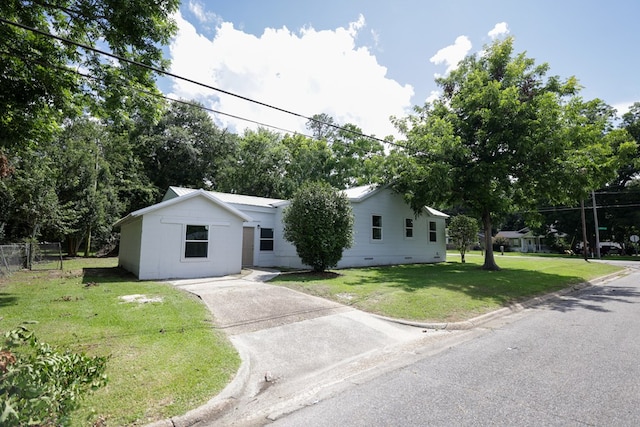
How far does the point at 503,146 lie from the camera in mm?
16203

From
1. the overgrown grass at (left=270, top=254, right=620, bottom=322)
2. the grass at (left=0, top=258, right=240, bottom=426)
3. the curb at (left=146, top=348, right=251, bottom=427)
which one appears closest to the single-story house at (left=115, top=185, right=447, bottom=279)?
the grass at (left=0, top=258, right=240, bottom=426)

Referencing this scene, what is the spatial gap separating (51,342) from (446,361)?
6.04 meters

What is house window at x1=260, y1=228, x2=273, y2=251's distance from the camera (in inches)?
690

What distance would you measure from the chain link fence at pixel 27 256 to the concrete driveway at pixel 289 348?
9.31 m

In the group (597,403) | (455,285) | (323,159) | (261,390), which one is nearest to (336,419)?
(261,390)

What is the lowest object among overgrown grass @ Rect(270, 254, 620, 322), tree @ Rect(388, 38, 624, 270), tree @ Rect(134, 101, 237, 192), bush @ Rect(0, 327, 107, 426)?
overgrown grass @ Rect(270, 254, 620, 322)

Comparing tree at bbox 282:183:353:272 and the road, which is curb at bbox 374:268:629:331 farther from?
tree at bbox 282:183:353:272

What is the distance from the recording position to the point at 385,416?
348 centimetres

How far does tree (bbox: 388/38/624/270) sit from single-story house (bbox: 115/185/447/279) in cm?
247

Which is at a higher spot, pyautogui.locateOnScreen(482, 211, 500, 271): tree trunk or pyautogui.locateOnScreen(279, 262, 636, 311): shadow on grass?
pyautogui.locateOnScreen(482, 211, 500, 271): tree trunk

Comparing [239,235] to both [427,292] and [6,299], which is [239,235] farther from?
[427,292]

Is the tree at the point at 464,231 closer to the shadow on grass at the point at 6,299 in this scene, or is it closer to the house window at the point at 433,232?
the house window at the point at 433,232

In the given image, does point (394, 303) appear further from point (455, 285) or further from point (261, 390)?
point (261, 390)

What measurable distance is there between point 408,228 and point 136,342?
57.8 feet
